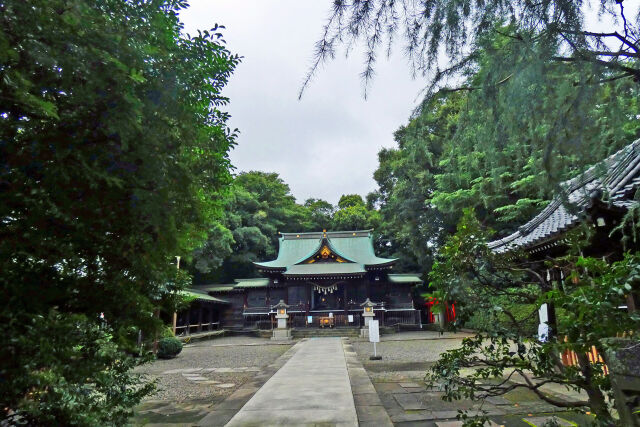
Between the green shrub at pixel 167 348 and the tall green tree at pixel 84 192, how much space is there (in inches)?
407

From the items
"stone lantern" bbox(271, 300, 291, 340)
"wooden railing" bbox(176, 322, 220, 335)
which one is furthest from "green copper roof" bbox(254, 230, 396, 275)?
"wooden railing" bbox(176, 322, 220, 335)

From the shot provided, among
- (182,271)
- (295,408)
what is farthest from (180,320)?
→ (182,271)

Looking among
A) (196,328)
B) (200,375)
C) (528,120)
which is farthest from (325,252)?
(528,120)

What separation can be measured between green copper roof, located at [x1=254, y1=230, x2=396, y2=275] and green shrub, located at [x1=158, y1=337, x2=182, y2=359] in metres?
10.0

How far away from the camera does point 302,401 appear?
15.4 ft

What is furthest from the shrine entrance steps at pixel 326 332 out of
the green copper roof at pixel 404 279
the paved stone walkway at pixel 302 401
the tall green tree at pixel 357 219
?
the tall green tree at pixel 357 219

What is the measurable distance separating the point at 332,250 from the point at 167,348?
43.8ft

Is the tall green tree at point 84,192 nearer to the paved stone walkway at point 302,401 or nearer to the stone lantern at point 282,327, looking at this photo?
the paved stone walkway at point 302,401

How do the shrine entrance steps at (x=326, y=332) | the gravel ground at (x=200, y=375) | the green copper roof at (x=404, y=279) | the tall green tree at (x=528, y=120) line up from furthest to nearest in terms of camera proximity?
the green copper roof at (x=404, y=279) → the shrine entrance steps at (x=326, y=332) → the gravel ground at (x=200, y=375) → the tall green tree at (x=528, y=120)

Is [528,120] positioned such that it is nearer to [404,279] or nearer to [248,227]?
[404,279]

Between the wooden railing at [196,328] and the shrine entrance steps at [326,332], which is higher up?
the wooden railing at [196,328]

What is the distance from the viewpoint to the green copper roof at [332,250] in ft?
71.6

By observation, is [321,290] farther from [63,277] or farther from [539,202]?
[63,277]

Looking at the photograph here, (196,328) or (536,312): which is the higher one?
(536,312)
